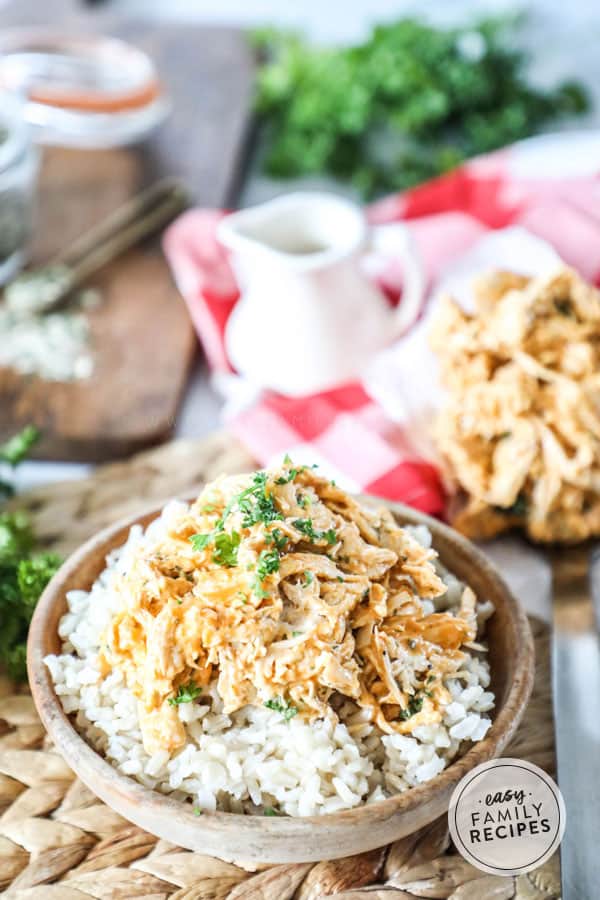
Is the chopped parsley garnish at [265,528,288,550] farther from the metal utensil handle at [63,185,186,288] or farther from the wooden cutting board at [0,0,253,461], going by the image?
the metal utensil handle at [63,185,186,288]

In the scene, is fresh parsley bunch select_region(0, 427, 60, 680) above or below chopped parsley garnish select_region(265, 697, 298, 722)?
below

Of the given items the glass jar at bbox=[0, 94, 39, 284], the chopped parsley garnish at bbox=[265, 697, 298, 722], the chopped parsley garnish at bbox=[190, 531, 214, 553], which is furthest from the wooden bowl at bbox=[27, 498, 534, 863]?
the glass jar at bbox=[0, 94, 39, 284]

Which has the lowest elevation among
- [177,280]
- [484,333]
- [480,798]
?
[177,280]

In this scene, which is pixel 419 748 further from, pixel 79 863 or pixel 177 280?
pixel 177 280

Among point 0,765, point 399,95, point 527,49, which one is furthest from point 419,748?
point 527,49

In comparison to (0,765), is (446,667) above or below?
above

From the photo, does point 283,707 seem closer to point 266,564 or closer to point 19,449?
point 266,564

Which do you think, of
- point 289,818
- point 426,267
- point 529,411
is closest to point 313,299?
point 426,267
